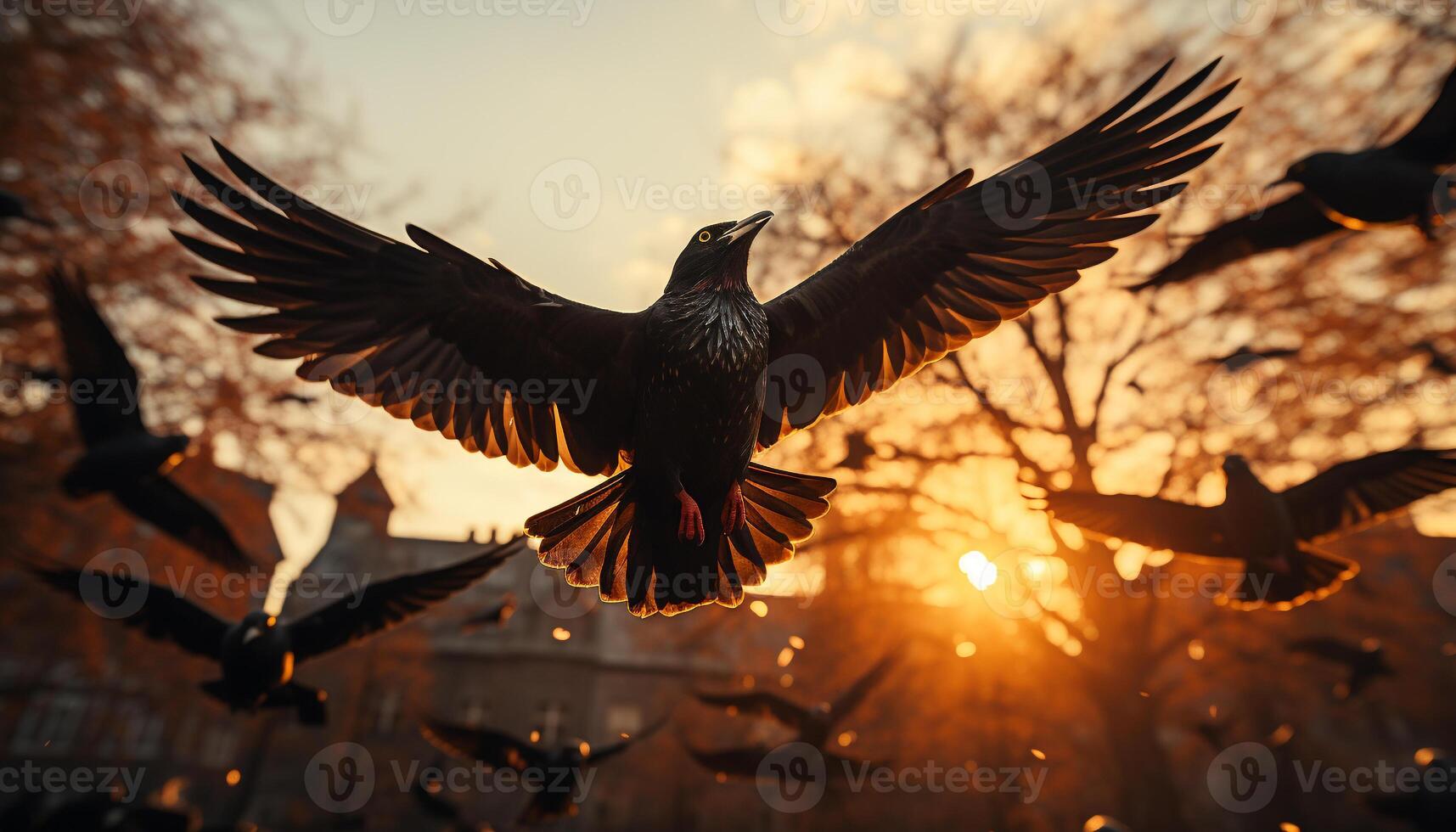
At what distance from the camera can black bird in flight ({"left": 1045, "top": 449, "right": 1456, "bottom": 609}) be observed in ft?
13.3

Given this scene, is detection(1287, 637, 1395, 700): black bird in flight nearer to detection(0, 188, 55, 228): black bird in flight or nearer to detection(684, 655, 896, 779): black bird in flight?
detection(684, 655, 896, 779): black bird in flight

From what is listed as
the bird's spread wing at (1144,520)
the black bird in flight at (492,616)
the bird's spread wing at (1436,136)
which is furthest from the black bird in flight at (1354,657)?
the black bird in flight at (492,616)

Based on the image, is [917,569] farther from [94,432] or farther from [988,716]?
[94,432]

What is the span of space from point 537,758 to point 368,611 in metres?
2.88

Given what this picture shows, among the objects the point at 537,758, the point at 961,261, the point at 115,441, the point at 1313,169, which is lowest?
the point at 537,758

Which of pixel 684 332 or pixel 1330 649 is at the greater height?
pixel 684 332

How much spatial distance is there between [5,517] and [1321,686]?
2521cm

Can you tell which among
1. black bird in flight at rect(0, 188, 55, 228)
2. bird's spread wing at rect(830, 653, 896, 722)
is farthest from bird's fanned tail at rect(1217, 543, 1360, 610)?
black bird in flight at rect(0, 188, 55, 228)

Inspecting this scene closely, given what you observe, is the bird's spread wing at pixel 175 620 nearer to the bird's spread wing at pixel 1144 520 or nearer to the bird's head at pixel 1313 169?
the bird's spread wing at pixel 1144 520

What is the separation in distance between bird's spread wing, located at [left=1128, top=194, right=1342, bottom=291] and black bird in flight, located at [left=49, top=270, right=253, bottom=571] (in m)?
6.73

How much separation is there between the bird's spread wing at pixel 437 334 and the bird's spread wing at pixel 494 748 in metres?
4.08

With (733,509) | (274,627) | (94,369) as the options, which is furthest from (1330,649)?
(94,369)

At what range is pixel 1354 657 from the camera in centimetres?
805

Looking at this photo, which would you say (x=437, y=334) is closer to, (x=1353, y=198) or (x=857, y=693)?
(x=1353, y=198)
